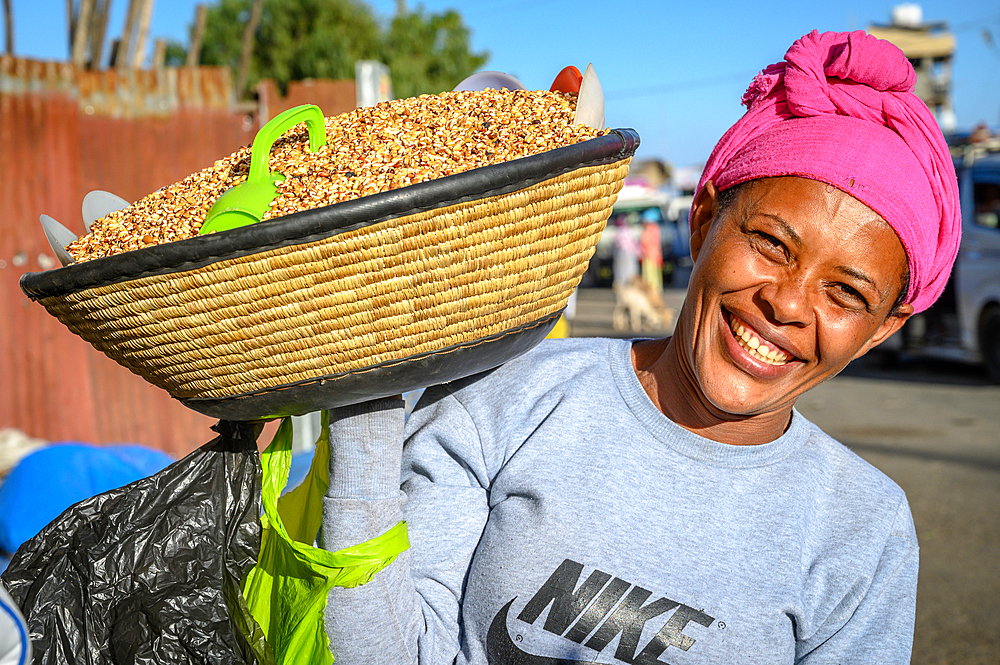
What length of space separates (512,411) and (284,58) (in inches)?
824

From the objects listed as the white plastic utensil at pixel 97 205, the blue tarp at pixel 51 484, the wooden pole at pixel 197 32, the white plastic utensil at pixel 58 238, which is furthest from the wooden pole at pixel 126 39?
the white plastic utensil at pixel 58 238

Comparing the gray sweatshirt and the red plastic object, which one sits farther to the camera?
the red plastic object

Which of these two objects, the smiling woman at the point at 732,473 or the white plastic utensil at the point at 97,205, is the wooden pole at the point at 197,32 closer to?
the white plastic utensil at the point at 97,205

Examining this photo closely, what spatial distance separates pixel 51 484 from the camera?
9.40 feet

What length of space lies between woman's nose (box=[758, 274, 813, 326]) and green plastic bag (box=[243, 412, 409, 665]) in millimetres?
781

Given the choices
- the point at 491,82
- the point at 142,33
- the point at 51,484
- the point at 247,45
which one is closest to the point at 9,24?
the point at 142,33

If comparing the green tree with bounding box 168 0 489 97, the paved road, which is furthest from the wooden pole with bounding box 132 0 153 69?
the green tree with bounding box 168 0 489 97

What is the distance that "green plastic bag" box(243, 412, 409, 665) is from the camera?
1252mm

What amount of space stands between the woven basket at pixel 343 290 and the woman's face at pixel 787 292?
15.0 inches

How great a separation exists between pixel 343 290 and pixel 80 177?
14.7ft

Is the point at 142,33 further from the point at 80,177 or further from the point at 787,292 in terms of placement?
the point at 787,292

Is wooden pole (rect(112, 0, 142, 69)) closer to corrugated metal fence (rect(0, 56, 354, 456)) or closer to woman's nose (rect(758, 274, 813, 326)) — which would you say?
corrugated metal fence (rect(0, 56, 354, 456))

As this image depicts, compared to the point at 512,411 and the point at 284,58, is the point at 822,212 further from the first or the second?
the point at 284,58

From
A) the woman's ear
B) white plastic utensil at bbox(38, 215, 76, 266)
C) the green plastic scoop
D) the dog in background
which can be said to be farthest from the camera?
the dog in background
